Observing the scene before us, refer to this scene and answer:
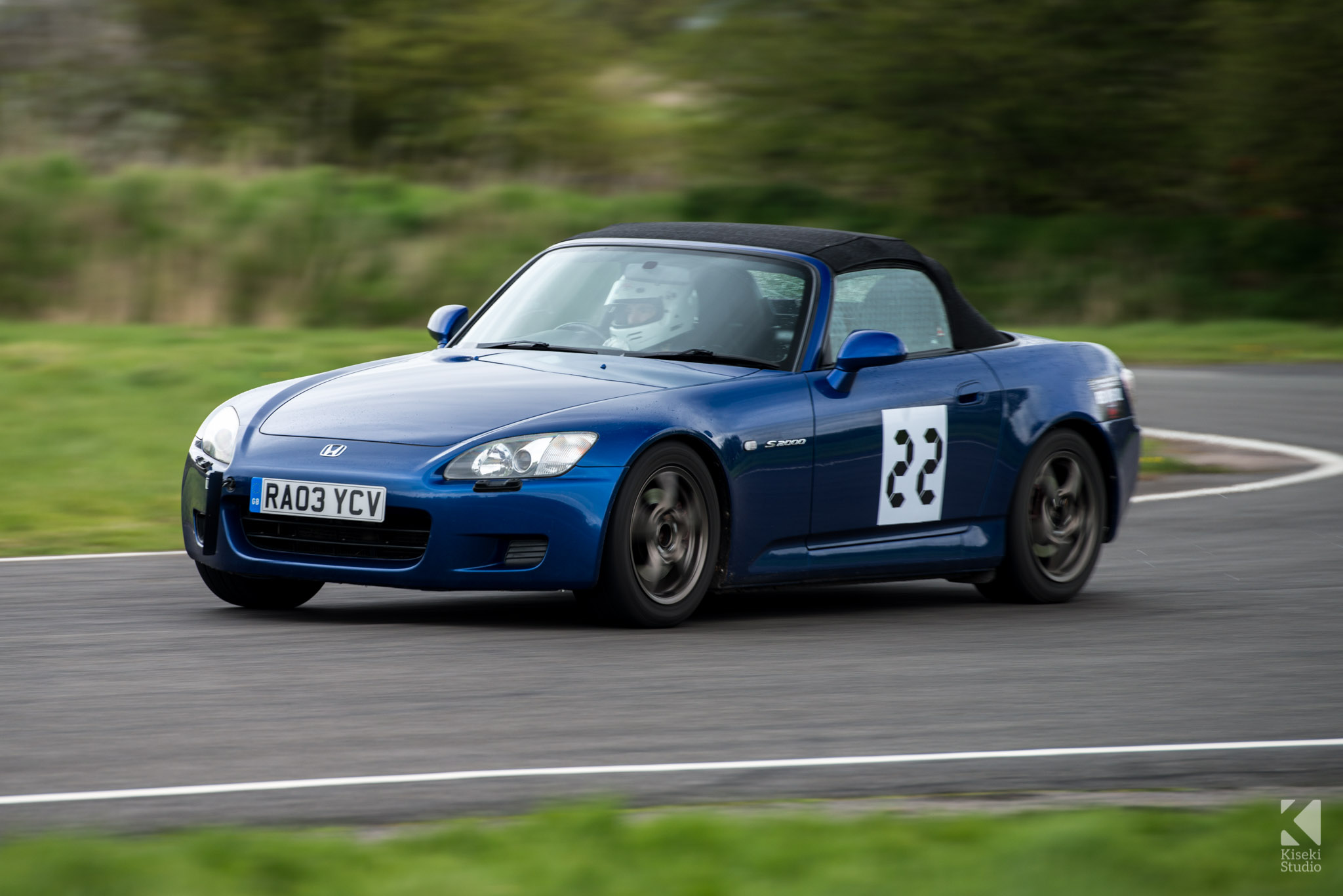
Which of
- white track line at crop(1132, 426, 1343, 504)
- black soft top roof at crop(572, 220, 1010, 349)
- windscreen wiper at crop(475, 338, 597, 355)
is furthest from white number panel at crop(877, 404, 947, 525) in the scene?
white track line at crop(1132, 426, 1343, 504)

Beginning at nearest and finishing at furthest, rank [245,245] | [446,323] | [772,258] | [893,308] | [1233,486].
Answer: [772,258]
[893,308]
[446,323]
[1233,486]
[245,245]

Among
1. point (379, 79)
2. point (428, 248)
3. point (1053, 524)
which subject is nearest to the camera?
point (1053, 524)

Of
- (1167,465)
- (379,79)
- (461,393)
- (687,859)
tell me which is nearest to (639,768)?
(687,859)

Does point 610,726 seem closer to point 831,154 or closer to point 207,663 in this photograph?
point 207,663

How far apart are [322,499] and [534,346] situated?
144cm

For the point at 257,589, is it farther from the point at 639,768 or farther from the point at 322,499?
the point at 639,768

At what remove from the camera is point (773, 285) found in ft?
27.7

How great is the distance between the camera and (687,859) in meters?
4.28

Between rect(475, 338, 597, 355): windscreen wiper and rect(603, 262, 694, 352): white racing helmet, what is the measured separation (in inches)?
3.9

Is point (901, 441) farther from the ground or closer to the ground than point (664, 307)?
closer to the ground

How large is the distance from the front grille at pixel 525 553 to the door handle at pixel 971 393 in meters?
2.18

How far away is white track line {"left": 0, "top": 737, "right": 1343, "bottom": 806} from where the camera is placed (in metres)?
4.89

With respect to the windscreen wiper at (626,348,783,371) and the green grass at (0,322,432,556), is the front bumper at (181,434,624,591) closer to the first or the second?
the windscreen wiper at (626,348,783,371)

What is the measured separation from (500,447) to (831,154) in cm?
2794
